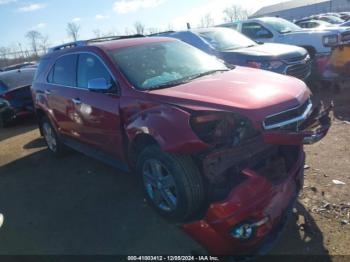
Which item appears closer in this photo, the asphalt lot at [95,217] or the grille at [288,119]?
the grille at [288,119]

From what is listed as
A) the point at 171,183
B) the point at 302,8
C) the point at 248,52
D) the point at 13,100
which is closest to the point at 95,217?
the point at 171,183

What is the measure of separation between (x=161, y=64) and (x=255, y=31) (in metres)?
7.05

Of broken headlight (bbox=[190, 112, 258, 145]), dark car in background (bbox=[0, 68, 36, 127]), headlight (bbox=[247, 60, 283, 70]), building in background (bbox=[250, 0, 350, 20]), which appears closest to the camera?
broken headlight (bbox=[190, 112, 258, 145])

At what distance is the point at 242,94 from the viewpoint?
11.2ft

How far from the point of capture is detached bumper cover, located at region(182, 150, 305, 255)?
3004 mm

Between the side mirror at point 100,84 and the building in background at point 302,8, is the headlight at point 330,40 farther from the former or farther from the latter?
the building in background at point 302,8

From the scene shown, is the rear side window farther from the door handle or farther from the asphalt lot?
the asphalt lot

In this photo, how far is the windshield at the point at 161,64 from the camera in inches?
162

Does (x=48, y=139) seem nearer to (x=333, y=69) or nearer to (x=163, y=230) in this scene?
(x=163, y=230)

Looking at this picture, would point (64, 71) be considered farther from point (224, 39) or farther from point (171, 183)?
point (224, 39)

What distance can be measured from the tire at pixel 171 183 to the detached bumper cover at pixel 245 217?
9.7 inches

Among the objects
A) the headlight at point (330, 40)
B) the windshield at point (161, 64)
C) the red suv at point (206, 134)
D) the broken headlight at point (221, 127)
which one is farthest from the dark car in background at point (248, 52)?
the broken headlight at point (221, 127)

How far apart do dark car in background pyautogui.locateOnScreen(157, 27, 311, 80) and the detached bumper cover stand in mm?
4954

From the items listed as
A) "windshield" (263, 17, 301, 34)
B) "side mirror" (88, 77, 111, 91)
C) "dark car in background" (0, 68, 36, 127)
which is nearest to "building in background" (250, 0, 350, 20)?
"windshield" (263, 17, 301, 34)
